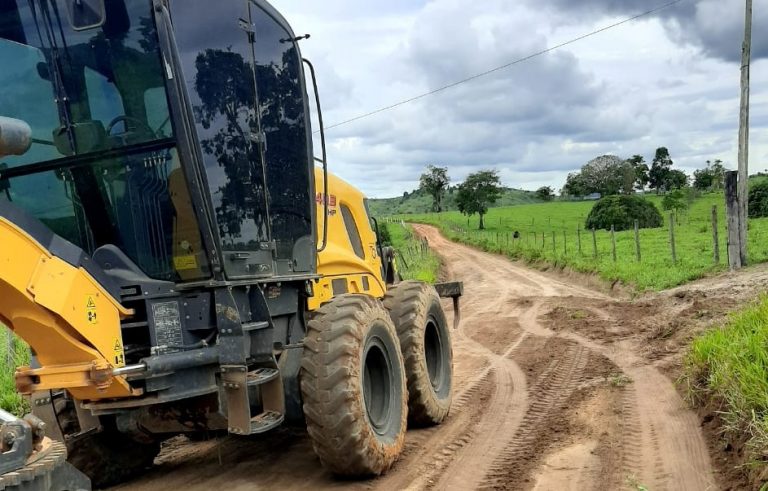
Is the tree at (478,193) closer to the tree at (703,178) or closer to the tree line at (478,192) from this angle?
the tree line at (478,192)

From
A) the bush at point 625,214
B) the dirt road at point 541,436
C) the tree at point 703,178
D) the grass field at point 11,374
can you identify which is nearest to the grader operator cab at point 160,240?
the dirt road at point 541,436

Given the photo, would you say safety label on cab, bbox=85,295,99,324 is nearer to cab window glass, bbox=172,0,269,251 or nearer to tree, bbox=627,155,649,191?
cab window glass, bbox=172,0,269,251

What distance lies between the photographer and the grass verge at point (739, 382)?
462 cm

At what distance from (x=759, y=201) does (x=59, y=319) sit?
47.2 meters

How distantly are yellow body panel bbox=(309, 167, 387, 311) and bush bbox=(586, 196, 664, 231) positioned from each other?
4613 centimetres

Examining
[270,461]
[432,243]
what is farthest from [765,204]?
[270,461]

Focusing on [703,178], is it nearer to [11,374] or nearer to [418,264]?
[418,264]

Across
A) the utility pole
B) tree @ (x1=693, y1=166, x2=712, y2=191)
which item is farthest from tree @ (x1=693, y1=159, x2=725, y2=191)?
Result: the utility pole

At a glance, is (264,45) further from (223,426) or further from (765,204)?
(765,204)

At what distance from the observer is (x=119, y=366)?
399cm

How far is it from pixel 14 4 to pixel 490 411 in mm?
5259

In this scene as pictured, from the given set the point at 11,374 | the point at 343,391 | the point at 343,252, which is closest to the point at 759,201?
the point at 343,252

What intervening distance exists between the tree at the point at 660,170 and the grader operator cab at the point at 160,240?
97.6m

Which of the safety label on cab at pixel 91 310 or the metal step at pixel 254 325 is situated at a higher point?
the safety label on cab at pixel 91 310
